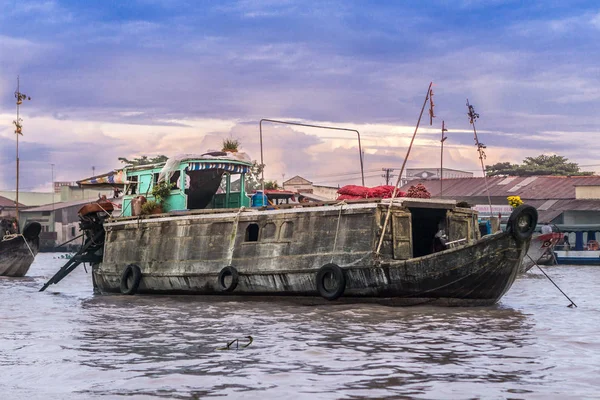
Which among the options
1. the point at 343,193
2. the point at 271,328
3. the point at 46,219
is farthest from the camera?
the point at 46,219

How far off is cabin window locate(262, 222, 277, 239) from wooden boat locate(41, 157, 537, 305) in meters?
0.02

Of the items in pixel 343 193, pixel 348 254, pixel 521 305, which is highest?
pixel 343 193

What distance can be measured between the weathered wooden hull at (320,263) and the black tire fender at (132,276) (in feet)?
0.40

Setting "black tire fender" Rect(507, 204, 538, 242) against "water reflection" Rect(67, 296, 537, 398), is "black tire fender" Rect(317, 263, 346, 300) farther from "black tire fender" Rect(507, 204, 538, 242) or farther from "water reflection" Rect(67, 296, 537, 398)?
"black tire fender" Rect(507, 204, 538, 242)

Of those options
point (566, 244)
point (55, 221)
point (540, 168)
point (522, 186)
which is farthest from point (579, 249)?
point (55, 221)

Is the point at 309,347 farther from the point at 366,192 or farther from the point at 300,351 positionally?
the point at 366,192

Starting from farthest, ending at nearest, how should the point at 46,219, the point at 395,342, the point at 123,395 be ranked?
the point at 46,219, the point at 395,342, the point at 123,395

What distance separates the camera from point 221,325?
1304 centimetres

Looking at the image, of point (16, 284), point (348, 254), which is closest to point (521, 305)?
point (348, 254)

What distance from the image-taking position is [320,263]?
15.3 metres

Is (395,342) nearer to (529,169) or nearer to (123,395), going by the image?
(123,395)

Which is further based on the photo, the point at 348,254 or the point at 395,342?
the point at 348,254

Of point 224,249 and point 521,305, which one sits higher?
point 224,249

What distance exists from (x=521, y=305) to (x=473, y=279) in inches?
114
